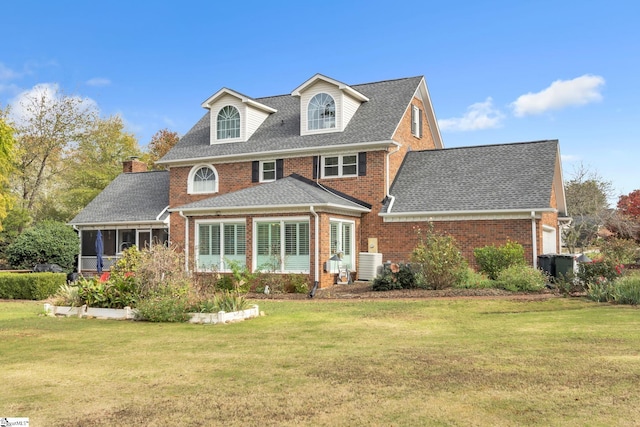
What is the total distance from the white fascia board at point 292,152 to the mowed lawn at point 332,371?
1154 centimetres

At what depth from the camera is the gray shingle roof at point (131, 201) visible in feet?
96.5

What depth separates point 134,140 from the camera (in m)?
50.6

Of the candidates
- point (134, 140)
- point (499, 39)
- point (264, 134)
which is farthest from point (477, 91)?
point (134, 140)

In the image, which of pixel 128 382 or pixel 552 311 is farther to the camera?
pixel 552 311

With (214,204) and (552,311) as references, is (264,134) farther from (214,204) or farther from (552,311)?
(552,311)

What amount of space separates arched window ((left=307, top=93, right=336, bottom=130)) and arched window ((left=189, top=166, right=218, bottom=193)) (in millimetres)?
5155

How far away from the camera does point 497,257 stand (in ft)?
63.2

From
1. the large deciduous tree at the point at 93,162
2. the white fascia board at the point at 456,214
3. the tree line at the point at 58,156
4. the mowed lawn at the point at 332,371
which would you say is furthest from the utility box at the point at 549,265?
the large deciduous tree at the point at 93,162

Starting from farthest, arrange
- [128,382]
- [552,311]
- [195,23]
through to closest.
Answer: [195,23] → [552,311] → [128,382]

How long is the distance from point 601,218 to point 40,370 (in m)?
32.3

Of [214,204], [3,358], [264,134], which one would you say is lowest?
[3,358]

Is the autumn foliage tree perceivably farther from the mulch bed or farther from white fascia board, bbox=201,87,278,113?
the mulch bed

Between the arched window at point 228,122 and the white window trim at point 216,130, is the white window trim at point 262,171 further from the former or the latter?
the arched window at point 228,122

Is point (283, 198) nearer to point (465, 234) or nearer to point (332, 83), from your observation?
point (332, 83)
